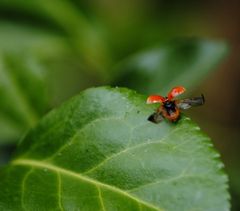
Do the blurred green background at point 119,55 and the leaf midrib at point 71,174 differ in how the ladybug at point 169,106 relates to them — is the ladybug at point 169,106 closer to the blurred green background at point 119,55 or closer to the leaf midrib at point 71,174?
the leaf midrib at point 71,174

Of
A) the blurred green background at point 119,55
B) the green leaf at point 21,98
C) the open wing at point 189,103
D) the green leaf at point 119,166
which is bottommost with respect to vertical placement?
the green leaf at point 119,166

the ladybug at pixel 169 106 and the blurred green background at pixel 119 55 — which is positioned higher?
the blurred green background at pixel 119 55

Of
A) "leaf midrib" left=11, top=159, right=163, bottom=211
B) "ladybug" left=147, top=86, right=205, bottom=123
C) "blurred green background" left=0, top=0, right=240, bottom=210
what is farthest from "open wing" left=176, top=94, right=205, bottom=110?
"blurred green background" left=0, top=0, right=240, bottom=210

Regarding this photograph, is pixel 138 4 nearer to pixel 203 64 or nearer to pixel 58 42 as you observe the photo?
pixel 58 42

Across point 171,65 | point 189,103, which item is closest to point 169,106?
point 189,103

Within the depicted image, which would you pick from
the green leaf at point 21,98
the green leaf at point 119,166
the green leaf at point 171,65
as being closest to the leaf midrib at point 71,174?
the green leaf at point 119,166

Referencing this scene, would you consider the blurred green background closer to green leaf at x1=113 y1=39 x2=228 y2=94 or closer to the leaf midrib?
green leaf at x1=113 y1=39 x2=228 y2=94

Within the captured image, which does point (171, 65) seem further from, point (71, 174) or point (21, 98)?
point (71, 174)

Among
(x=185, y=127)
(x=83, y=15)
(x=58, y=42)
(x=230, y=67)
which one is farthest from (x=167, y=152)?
(x=230, y=67)
